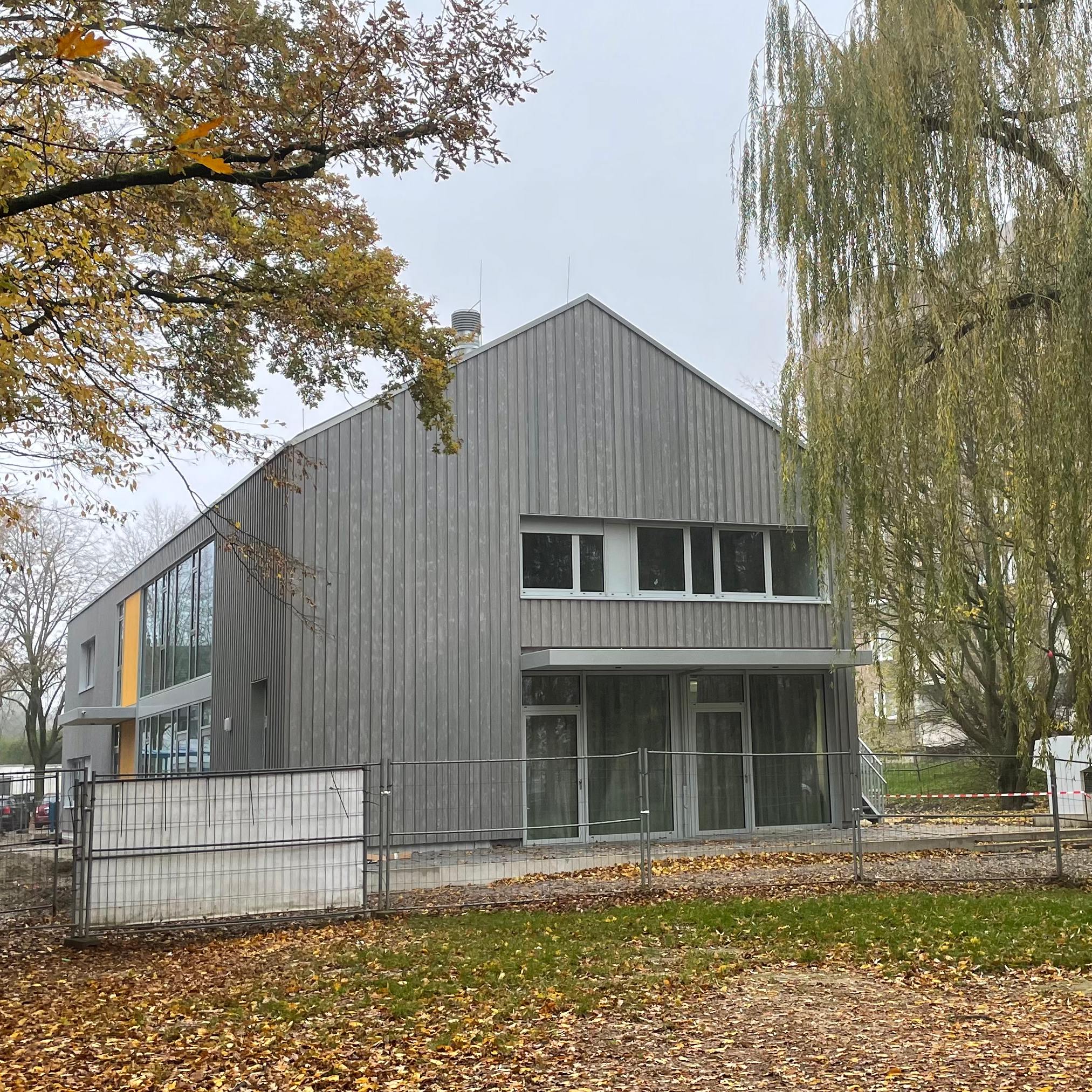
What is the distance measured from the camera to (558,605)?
55.8ft

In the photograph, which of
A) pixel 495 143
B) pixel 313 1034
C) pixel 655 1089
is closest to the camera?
pixel 655 1089

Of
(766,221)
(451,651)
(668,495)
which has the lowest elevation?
(451,651)

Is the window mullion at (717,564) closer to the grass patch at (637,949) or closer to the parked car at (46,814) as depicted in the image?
the grass patch at (637,949)

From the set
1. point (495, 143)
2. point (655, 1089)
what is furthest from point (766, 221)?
point (655, 1089)

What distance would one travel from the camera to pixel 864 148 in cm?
1127

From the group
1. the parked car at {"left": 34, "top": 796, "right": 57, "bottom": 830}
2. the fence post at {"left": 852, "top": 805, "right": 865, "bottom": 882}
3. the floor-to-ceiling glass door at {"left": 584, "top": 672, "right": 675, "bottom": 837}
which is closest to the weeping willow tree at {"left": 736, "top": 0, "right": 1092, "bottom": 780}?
the fence post at {"left": 852, "top": 805, "right": 865, "bottom": 882}

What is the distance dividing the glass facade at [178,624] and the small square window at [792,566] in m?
9.87

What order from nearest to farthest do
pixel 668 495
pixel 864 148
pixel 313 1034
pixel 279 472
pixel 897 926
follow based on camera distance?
pixel 313 1034, pixel 897 926, pixel 864 148, pixel 279 472, pixel 668 495

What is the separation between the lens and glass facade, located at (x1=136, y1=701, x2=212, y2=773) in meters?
20.9

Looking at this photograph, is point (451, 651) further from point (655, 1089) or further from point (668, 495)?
point (655, 1089)

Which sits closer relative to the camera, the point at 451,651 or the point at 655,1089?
the point at 655,1089

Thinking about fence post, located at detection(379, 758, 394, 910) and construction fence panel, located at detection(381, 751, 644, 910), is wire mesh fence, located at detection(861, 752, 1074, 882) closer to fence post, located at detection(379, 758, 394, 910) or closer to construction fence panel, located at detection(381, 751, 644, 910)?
construction fence panel, located at detection(381, 751, 644, 910)

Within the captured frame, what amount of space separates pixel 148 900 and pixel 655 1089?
6639mm

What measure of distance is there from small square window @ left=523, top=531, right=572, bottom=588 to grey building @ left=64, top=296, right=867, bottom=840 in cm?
3
